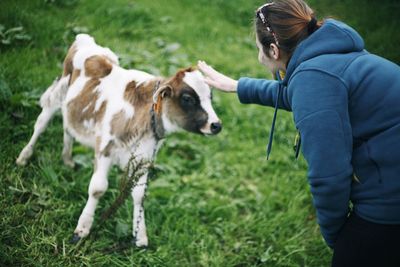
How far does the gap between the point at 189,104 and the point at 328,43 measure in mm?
1699

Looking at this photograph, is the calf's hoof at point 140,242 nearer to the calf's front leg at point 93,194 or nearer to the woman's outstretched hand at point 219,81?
the calf's front leg at point 93,194

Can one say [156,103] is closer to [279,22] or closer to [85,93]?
[85,93]

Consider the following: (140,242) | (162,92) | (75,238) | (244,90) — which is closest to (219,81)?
(244,90)

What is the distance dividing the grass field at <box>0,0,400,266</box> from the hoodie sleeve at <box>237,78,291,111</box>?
157cm

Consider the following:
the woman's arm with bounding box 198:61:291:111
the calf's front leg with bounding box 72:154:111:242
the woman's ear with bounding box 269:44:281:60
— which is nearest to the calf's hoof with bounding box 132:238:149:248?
the calf's front leg with bounding box 72:154:111:242

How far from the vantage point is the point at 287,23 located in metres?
2.41

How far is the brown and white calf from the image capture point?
379 centimetres

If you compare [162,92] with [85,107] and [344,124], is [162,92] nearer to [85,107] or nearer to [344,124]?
[85,107]

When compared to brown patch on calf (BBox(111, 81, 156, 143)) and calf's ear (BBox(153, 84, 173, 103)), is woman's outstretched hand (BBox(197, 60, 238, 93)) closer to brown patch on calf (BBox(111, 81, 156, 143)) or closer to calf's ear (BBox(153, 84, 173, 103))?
calf's ear (BBox(153, 84, 173, 103))

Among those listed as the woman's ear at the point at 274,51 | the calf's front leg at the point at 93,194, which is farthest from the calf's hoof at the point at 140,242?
the woman's ear at the point at 274,51

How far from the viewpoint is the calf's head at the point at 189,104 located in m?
3.78

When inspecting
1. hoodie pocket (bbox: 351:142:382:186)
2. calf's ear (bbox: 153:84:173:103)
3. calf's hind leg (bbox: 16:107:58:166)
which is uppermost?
hoodie pocket (bbox: 351:142:382:186)

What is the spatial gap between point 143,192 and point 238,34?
5741 mm

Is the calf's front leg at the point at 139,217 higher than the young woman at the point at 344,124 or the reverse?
the reverse
